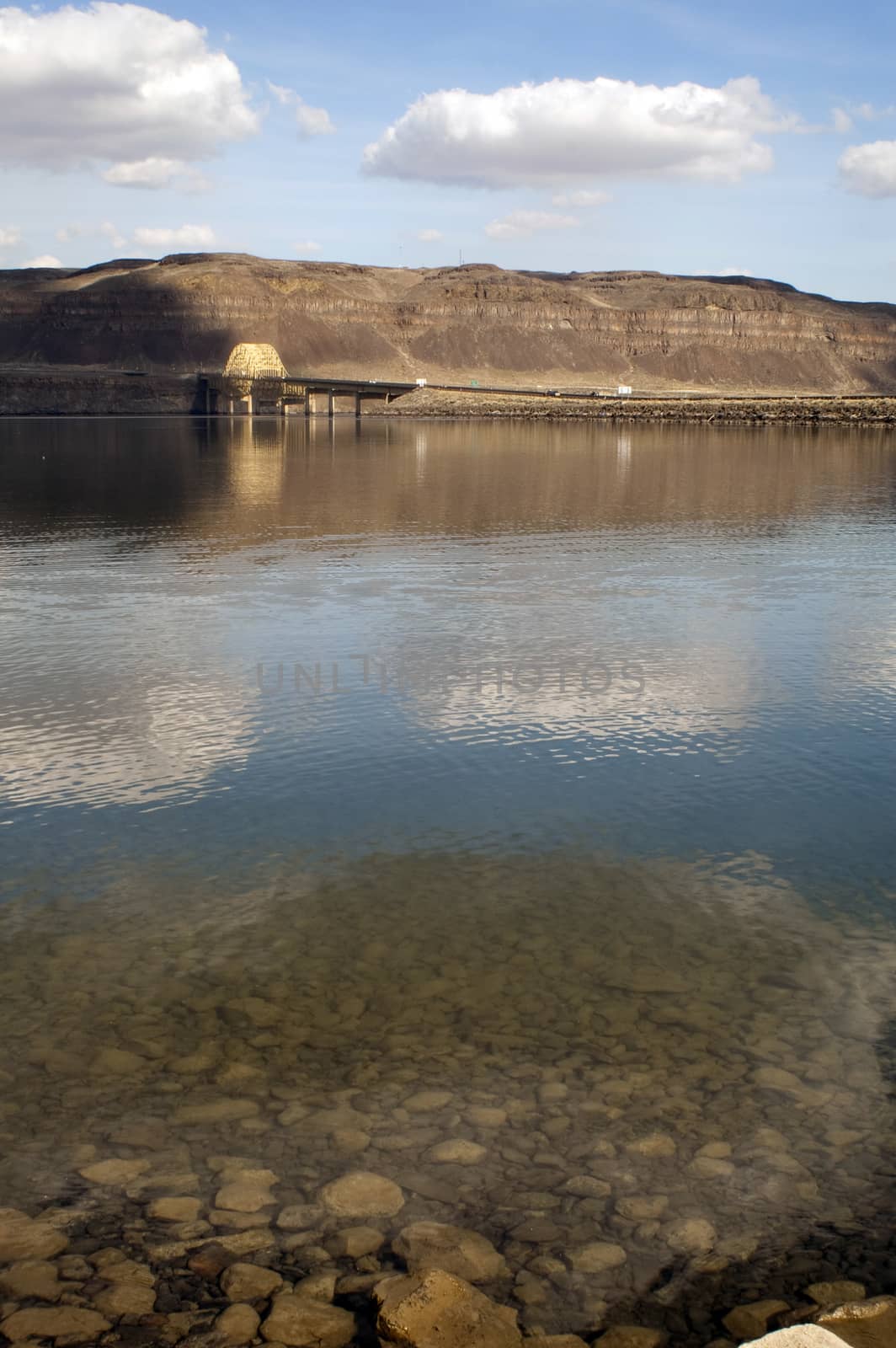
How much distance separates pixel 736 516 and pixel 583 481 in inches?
523

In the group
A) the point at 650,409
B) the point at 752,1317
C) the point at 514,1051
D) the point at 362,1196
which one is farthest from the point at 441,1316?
the point at 650,409

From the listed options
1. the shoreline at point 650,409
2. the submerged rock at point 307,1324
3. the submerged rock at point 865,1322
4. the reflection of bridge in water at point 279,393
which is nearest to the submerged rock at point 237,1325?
the submerged rock at point 307,1324

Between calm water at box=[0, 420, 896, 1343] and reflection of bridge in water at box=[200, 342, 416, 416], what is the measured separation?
139335 millimetres

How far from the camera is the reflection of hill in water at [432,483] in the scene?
35.2 meters

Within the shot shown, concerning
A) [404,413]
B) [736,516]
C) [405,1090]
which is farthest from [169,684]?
[404,413]

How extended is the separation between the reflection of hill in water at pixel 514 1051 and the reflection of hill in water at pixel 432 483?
2160cm

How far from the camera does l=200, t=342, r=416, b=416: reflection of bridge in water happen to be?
6220 inches

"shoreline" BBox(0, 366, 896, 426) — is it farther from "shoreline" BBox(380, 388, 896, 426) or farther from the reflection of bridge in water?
the reflection of bridge in water

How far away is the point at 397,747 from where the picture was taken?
1304 cm

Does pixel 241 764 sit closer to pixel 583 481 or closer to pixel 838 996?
pixel 838 996

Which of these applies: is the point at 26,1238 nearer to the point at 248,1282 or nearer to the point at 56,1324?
the point at 56,1324

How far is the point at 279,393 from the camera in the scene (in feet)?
527

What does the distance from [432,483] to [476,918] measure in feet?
132

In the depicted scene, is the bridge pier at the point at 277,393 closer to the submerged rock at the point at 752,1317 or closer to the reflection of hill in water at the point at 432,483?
the reflection of hill in water at the point at 432,483
